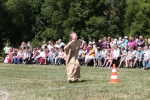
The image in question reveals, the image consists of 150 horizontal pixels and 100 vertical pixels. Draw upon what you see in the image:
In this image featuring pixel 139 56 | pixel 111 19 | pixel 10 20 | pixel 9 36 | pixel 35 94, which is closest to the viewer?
pixel 35 94

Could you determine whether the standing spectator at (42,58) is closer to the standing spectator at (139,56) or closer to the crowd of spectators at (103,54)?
the crowd of spectators at (103,54)

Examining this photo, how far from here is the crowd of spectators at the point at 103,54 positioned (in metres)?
22.1

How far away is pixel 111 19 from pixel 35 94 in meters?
50.0

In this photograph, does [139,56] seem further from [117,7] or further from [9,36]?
[117,7]

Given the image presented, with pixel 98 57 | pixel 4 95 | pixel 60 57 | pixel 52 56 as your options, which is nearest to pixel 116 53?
pixel 98 57

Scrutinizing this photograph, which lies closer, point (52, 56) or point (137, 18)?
point (52, 56)

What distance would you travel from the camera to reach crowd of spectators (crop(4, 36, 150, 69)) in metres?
22.1

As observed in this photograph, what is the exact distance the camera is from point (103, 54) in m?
23.8

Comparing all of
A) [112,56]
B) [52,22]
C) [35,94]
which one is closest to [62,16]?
[52,22]

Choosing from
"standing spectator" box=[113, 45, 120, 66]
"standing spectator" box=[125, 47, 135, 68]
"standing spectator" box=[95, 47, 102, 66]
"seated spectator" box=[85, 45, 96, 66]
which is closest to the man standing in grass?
"standing spectator" box=[125, 47, 135, 68]

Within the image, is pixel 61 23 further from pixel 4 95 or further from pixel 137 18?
pixel 4 95

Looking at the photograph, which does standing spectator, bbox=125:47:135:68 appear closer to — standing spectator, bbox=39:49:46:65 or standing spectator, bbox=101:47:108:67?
standing spectator, bbox=101:47:108:67

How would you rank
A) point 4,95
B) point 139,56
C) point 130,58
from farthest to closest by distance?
point 130,58 < point 139,56 < point 4,95

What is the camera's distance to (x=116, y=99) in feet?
30.0
